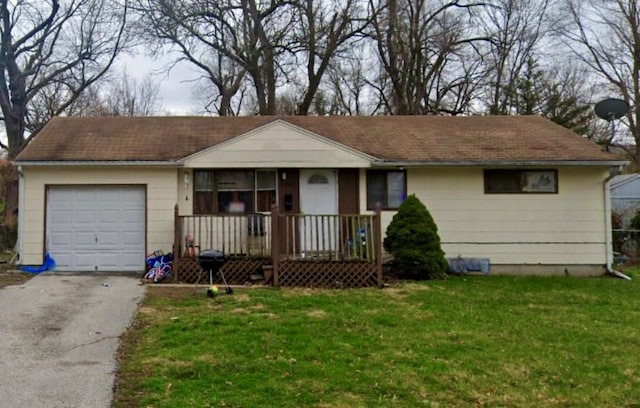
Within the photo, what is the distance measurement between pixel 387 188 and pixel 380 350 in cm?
672

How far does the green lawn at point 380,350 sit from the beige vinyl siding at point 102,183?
8.65 ft

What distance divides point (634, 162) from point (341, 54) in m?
16.0

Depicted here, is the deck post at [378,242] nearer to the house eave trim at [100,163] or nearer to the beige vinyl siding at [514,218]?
the beige vinyl siding at [514,218]

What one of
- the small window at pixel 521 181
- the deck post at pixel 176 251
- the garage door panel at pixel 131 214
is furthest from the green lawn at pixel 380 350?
the small window at pixel 521 181

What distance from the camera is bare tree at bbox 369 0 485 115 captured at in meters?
24.2

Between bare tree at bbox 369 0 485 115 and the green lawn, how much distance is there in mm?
17950

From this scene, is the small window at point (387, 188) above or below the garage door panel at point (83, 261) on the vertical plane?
above

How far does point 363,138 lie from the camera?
1306cm

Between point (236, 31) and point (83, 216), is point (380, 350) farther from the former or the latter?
point (236, 31)

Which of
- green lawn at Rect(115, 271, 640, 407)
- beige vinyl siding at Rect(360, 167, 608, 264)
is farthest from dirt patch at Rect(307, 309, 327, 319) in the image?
beige vinyl siding at Rect(360, 167, 608, 264)

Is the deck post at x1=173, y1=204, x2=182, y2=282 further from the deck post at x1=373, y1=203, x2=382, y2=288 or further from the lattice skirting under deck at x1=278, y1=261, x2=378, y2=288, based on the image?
the deck post at x1=373, y1=203, x2=382, y2=288

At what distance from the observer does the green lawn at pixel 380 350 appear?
14.3ft

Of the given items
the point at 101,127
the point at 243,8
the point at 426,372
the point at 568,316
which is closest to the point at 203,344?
the point at 426,372

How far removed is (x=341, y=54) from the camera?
24.2 meters
